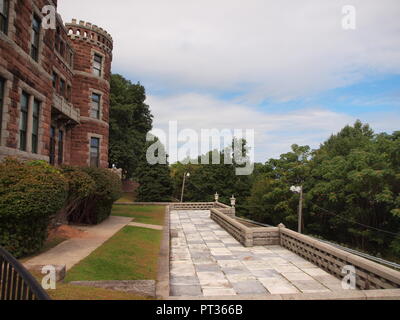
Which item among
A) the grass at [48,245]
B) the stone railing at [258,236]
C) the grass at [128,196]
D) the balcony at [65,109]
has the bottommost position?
the grass at [128,196]

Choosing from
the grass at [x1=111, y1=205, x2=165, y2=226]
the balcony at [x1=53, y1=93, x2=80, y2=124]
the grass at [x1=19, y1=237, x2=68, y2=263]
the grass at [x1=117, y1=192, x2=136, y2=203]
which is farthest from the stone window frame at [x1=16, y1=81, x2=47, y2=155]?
the grass at [x1=117, y1=192, x2=136, y2=203]

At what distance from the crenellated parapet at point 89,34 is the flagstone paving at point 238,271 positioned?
17309mm

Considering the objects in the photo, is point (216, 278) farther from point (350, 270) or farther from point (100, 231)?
point (100, 231)

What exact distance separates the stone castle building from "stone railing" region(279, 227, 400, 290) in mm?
11657

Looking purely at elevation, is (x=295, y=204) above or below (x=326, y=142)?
below

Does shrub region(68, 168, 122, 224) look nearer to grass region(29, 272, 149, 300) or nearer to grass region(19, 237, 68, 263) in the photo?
grass region(19, 237, 68, 263)

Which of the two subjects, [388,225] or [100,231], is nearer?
[100,231]

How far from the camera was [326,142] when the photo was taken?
5809cm

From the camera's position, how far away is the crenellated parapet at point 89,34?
22.0 metres

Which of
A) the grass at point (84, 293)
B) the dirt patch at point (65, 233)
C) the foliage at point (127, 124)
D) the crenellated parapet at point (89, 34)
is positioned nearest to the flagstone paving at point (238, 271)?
the grass at point (84, 293)

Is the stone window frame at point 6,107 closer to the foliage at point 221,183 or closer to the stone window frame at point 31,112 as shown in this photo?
the stone window frame at point 31,112

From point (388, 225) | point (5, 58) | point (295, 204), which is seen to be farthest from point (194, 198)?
point (5, 58)
